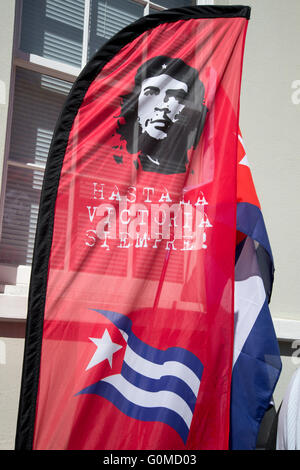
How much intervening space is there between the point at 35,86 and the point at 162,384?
5.33ft

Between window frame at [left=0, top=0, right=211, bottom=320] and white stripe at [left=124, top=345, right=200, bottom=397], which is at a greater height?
window frame at [left=0, top=0, right=211, bottom=320]

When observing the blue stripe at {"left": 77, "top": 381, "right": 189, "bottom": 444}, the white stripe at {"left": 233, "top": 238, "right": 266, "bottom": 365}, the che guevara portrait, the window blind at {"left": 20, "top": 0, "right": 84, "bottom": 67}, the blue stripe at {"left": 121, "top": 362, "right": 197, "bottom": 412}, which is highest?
the window blind at {"left": 20, "top": 0, "right": 84, "bottom": 67}

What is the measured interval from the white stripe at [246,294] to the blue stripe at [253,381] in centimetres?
2

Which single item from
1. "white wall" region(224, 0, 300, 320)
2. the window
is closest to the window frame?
the window

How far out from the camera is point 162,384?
160cm

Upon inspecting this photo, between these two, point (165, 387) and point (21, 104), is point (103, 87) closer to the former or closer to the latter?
point (21, 104)

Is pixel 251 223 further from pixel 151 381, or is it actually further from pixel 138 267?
pixel 151 381

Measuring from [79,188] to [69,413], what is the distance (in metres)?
0.81

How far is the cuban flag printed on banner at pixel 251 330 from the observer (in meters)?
1.82

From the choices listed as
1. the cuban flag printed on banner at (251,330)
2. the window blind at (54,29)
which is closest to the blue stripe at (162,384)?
the cuban flag printed on banner at (251,330)

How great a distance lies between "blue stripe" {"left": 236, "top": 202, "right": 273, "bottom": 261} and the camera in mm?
1926

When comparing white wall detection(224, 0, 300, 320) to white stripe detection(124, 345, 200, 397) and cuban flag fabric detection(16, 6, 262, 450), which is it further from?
white stripe detection(124, 345, 200, 397)

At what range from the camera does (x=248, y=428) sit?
180 cm
